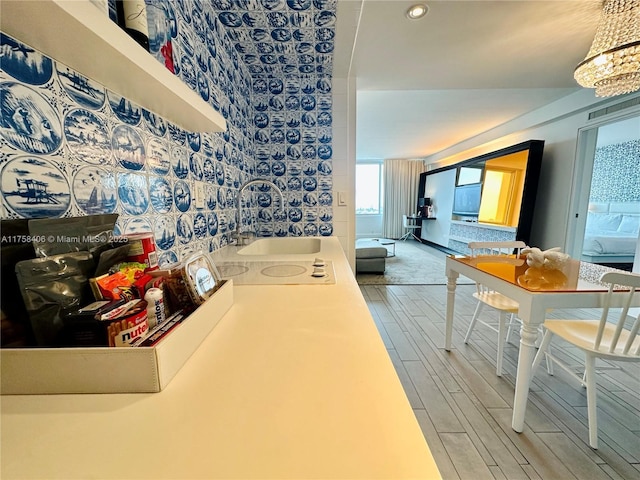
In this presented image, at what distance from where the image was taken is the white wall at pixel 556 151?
9.93 feet

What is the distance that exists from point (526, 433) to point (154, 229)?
1.88 m

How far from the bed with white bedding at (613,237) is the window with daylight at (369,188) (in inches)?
195

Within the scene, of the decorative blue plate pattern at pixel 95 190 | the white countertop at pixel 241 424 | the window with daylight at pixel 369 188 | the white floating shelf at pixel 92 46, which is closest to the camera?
the white countertop at pixel 241 424

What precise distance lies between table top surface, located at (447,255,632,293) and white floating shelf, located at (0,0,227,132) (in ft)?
5.24

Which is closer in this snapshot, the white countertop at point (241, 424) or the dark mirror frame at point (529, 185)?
the white countertop at point (241, 424)

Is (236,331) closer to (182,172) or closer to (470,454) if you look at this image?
(182,172)

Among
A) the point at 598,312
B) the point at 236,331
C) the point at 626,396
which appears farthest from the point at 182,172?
the point at 598,312

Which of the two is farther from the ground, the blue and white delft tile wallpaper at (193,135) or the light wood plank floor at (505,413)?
the blue and white delft tile wallpaper at (193,135)

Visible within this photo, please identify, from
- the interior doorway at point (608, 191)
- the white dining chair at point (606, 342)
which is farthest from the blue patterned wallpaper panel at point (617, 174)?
the white dining chair at point (606, 342)

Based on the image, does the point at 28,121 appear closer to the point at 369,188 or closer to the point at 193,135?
the point at 193,135

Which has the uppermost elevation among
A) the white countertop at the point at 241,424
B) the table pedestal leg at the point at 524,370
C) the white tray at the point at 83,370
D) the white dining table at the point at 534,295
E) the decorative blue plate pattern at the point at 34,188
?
the decorative blue plate pattern at the point at 34,188

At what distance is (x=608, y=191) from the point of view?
3.38 metres

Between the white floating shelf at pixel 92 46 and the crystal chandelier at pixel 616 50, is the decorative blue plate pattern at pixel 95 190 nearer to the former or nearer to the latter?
the white floating shelf at pixel 92 46

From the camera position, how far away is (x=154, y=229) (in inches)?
31.2
